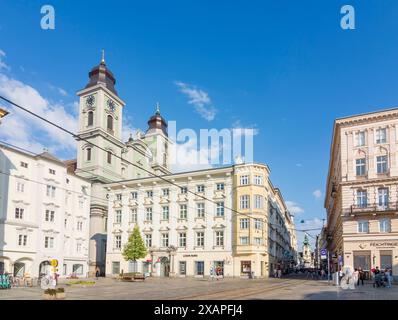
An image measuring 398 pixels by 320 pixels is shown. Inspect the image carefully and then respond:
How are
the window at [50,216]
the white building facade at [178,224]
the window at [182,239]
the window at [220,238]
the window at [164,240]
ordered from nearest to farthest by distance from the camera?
the window at [50,216], the window at [220,238], the white building facade at [178,224], the window at [182,239], the window at [164,240]

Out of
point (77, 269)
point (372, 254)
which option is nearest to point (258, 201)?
point (372, 254)

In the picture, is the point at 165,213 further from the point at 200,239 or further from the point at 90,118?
the point at 90,118

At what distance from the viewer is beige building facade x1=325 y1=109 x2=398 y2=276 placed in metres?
43.4

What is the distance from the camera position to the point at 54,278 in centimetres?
2147

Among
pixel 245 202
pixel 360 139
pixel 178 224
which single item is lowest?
pixel 178 224

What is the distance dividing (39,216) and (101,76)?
32876mm

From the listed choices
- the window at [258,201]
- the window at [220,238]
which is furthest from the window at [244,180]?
the window at [220,238]

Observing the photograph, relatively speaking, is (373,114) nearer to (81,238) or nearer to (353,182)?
(353,182)

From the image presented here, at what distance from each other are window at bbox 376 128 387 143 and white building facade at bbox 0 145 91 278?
40.0 meters

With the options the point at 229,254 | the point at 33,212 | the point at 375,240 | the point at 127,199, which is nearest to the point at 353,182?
the point at 375,240

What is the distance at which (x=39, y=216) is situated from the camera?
170 ft

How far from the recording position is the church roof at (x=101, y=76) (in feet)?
247

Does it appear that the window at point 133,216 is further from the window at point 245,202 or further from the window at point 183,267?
the window at point 245,202
